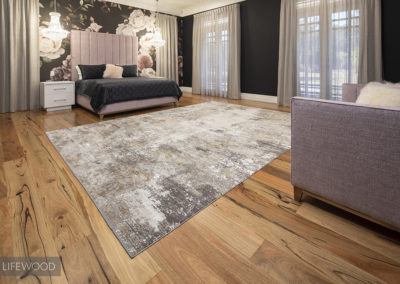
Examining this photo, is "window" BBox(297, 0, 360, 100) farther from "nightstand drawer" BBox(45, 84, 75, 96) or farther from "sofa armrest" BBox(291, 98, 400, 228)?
"nightstand drawer" BBox(45, 84, 75, 96)

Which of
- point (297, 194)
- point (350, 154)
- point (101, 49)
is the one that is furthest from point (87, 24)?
point (350, 154)

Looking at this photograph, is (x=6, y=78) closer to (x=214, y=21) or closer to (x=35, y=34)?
(x=35, y=34)

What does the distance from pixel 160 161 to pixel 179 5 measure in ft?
18.5

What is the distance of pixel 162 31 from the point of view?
21.2ft

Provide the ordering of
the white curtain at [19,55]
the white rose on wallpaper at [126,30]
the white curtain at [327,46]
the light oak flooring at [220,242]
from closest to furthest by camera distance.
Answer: the light oak flooring at [220,242]
the white curtain at [327,46]
the white curtain at [19,55]
the white rose on wallpaper at [126,30]

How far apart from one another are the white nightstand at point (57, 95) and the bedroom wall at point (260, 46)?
12.7ft

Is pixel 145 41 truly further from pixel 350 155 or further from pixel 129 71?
pixel 350 155

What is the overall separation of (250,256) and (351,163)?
0.69m

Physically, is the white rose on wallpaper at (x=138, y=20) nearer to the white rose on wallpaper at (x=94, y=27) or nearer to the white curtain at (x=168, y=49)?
the white curtain at (x=168, y=49)

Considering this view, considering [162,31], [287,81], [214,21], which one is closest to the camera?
[287,81]

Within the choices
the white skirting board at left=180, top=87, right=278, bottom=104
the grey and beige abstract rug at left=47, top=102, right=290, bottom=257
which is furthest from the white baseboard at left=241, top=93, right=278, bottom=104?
the grey and beige abstract rug at left=47, top=102, right=290, bottom=257

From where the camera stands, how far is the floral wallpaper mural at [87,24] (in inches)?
181

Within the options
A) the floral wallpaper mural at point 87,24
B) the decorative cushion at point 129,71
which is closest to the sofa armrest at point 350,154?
the decorative cushion at point 129,71

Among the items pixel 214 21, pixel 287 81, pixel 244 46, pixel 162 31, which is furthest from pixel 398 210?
pixel 162 31
